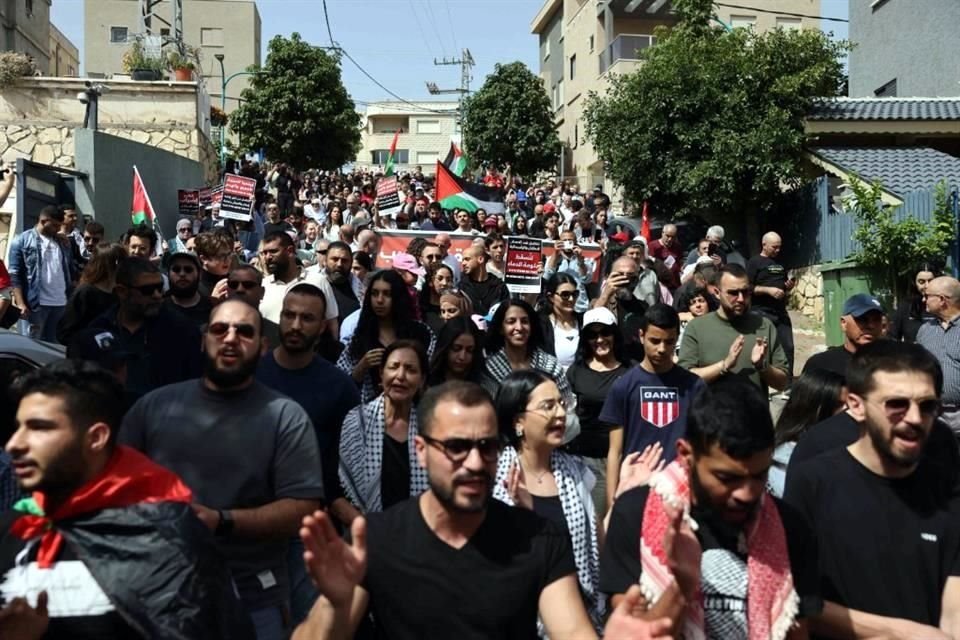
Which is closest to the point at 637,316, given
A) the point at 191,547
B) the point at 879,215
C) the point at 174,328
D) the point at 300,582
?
the point at 174,328

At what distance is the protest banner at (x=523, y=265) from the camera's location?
10.5 meters

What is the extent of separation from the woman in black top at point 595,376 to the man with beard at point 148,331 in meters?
2.21

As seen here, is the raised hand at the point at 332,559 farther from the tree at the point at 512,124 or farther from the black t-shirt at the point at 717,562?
the tree at the point at 512,124

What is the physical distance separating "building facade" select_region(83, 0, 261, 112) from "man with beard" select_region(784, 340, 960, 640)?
59437mm

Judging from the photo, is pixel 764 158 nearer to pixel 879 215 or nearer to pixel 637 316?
A: pixel 879 215

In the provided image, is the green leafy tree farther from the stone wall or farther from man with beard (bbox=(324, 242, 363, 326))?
man with beard (bbox=(324, 242, 363, 326))


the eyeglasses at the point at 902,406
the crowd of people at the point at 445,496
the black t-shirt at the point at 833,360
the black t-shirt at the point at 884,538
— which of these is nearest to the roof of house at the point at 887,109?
the black t-shirt at the point at 833,360

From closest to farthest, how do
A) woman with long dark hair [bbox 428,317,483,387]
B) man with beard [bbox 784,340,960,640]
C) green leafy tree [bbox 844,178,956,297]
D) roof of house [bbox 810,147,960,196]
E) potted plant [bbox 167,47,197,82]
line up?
man with beard [bbox 784,340,960,640] → woman with long dark hair [bbox 428,317,483,387] → green leafy tree [bbox 844,178,956,297] → roof of house [bbox 810,147,960,196] → potted plant [bbox 167,47,197,82]

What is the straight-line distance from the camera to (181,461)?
392cm

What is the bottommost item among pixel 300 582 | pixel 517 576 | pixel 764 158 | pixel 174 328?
pixel 300 582

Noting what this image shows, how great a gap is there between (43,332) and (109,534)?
8505 mm

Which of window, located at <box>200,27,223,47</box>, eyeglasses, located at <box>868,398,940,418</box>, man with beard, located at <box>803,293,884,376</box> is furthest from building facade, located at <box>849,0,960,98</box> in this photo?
window, located at <box>200,27,223,47</box>

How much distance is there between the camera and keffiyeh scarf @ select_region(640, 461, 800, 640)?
303 cm

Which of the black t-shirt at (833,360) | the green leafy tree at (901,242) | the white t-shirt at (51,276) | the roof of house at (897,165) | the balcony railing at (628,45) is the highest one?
Result: the balcony railing at (628,45)
